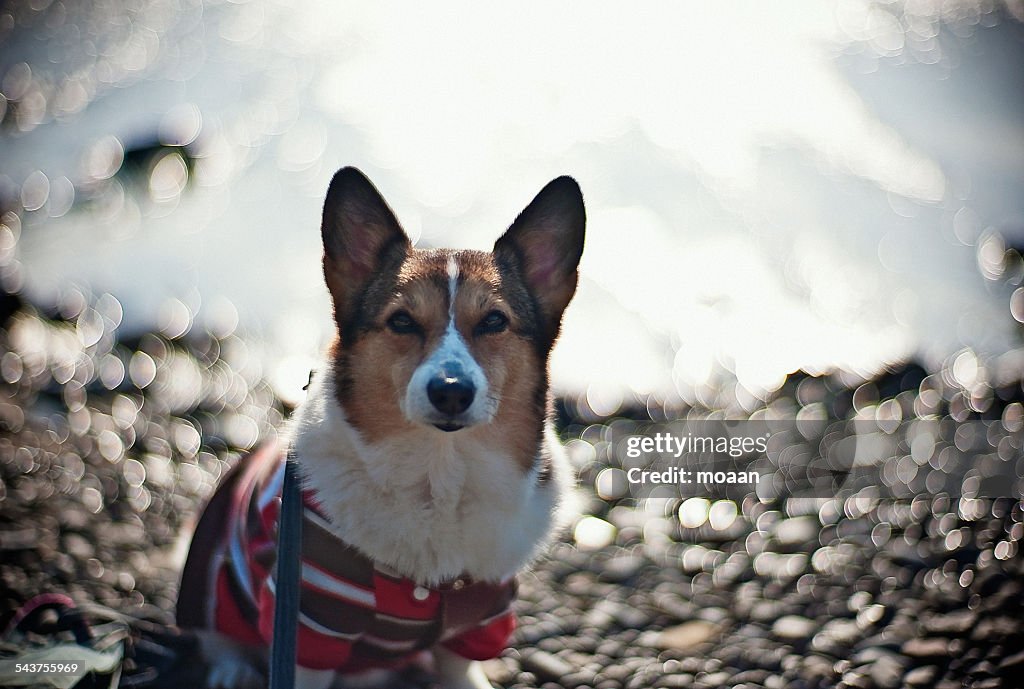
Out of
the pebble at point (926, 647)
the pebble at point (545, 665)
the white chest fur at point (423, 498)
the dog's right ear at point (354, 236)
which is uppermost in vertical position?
the dog's right ear at point (354, 236)

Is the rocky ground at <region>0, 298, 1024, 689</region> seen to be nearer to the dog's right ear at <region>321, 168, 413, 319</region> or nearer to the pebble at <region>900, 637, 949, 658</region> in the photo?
the pebble at <region>900, 637, 949, 658</region>

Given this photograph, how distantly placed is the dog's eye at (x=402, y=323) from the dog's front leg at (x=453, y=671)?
1152 millimetres

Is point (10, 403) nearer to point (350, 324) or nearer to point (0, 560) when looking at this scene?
point (0, 560)

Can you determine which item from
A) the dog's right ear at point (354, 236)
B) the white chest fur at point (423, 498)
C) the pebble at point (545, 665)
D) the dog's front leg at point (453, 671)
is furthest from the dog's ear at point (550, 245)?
the pebble at point (545, 665)

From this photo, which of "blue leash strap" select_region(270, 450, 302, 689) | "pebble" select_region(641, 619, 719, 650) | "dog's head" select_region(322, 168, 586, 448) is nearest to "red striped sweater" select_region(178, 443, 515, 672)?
"blue leash strap" select_region(270, 450, 302, 689)

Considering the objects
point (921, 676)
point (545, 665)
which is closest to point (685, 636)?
point (545, 665)

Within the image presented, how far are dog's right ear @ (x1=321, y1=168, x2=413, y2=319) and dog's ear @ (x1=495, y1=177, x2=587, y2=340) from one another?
434 millimetres

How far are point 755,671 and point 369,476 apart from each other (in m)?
1.77

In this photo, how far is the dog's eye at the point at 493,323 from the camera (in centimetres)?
307

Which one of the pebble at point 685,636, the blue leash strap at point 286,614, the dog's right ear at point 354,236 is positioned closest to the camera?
the blue leash strap at point 286,614

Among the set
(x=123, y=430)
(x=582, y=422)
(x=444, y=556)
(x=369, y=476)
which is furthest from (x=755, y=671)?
(x=123, y=430)

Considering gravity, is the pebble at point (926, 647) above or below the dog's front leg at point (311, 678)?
below

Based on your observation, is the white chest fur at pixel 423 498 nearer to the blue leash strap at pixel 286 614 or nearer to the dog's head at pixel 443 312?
the dog's head at pixel 443 312

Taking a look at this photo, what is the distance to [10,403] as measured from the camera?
5746 mm
